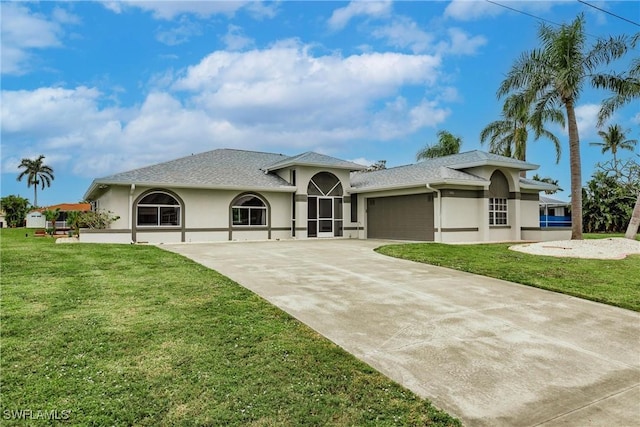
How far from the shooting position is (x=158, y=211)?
61.7 ft

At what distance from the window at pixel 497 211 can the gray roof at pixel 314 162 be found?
7.19 meters

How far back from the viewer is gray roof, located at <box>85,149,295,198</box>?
1823 centimetres

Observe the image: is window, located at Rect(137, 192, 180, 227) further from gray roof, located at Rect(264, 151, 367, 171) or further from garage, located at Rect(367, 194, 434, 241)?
garage, located at Rect(367, 194, 434, 241)

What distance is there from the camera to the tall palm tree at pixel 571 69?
54.4ft

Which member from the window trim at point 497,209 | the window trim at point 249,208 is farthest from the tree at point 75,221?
the window trim at point 497,209

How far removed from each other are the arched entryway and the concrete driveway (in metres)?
12.8

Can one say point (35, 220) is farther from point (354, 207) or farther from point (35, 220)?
point (354, 207)

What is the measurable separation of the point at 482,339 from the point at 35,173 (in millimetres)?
76215

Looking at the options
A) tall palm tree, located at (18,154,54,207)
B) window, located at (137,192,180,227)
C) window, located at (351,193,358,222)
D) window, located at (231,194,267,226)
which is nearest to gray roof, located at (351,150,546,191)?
window, located at (351,193,358,222)

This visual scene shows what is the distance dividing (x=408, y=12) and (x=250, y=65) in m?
8.14

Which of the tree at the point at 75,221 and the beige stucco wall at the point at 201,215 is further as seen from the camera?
the tree at the point at 75,221

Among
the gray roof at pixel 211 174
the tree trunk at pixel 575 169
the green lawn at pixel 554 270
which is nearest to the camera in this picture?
the green lawn at pixel 554 270

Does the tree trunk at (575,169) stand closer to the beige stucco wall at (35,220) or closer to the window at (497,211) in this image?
the window at (497,211)

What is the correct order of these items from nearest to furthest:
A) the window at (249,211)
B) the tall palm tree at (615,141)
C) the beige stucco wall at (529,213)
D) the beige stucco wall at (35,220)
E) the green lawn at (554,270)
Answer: the green lawn at (554,270), the window at (249,211), the beige stucco wall at (529,213), the tall palm tree at (615,141), the beige stucco wall at (35,220)
